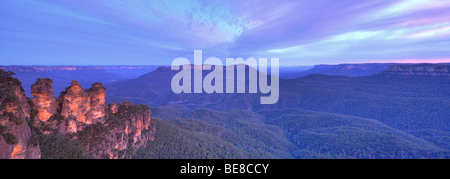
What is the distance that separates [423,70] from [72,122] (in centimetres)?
20411

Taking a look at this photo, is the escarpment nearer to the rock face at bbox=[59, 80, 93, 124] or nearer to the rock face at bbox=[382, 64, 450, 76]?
the rock face at bbox=[59, 80, 93, 124]

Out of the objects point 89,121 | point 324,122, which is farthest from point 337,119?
point 89,121

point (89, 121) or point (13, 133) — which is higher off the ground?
point (13, 133)

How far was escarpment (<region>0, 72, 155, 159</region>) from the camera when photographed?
15.5 metres

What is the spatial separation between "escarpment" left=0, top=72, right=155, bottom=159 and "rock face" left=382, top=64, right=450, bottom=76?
192 m

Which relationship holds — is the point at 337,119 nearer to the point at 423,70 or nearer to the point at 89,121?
the point at 89,121

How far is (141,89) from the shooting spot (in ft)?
614

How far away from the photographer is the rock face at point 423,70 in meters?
126

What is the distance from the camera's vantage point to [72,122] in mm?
25250

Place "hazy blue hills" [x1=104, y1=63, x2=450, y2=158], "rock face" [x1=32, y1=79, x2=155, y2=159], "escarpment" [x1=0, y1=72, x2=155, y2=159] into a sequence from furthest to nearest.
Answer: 1. "hazy blue hills" [x1=104, y1=63, x2=450, y2=158]
2. "rock face" [x1=32, y1=79, x2=155, y2=159]
3. "escarpment" [x1=0, y1=72, x2=155, y2=159]

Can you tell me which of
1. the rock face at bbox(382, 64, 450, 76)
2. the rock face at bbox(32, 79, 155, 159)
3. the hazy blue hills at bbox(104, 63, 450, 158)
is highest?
the rock face at bbox(382, 64, 450, 76)

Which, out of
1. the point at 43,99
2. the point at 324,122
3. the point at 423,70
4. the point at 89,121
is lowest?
the point at 324,122

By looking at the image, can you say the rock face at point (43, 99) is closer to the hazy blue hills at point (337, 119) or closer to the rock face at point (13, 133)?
the rock face at point (13, 133)

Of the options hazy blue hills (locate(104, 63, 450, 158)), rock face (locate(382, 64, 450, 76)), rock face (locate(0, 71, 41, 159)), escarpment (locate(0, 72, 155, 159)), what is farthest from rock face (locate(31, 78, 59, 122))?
rock face (locate(382, 64, 450, 76))
